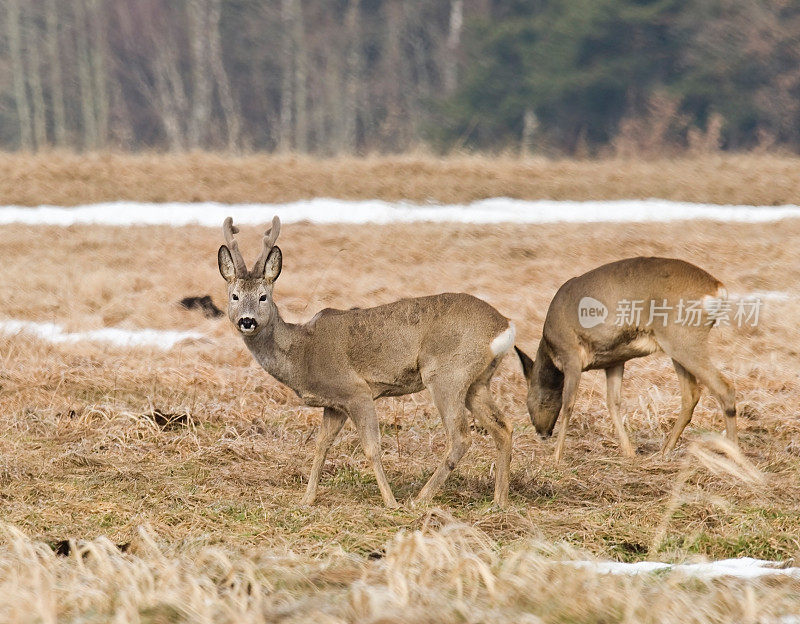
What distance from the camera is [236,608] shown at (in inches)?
174

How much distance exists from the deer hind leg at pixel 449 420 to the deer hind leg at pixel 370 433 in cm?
25

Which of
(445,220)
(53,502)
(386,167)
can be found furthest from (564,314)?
(386,167)

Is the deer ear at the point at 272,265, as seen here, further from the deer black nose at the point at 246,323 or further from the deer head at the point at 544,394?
the deer head at the point at 544,394

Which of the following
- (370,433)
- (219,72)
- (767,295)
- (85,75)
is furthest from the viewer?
(219,72)

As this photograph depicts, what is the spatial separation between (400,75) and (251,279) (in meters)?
38.5

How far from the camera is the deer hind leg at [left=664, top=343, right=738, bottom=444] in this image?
8.12m

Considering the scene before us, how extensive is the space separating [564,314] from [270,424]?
95.0 inches

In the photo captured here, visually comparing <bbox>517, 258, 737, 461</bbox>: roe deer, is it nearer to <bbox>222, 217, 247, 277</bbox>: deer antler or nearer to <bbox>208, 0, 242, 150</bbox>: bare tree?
<bbox>222, 217, 247, 277</bbox>: deer antler

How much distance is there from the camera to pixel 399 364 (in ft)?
23.3

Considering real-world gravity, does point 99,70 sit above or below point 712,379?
above

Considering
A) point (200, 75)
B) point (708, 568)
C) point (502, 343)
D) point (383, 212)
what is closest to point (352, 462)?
point (502, 343)

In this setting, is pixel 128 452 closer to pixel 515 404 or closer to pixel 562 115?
pixel 515 404

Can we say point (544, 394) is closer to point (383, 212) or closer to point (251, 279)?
point (251, 279)

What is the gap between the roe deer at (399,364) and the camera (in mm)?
7023
